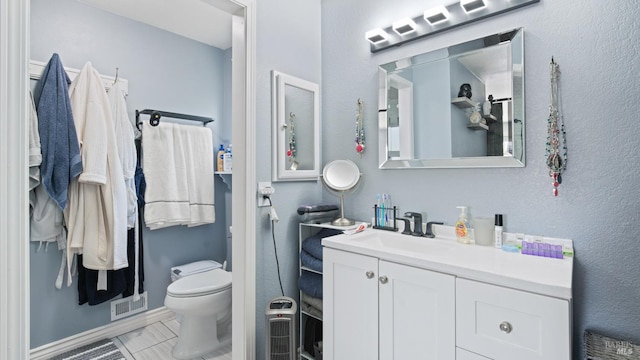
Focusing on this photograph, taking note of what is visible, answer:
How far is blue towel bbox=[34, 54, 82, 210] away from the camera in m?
1.81

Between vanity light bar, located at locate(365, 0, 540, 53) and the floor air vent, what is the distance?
2.55 m

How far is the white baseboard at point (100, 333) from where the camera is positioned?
6.59 ft

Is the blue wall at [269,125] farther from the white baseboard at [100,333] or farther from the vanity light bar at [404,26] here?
the white baseboard at [100,333]

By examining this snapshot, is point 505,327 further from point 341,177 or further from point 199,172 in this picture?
point 199,172

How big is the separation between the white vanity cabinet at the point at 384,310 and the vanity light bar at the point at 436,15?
1220mm

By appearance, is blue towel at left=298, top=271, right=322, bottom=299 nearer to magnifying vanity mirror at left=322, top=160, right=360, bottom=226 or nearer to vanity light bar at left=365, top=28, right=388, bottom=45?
magnifying vanity mirror at left=322, top=160, right=360, bottom=226

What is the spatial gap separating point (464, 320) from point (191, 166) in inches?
93.1

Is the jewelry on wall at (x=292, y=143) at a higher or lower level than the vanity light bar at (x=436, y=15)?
lower

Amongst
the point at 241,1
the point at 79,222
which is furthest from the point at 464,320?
the point at 79,222

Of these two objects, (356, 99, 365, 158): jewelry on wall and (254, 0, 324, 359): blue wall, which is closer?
(254, 0, 324, 359): blue wall

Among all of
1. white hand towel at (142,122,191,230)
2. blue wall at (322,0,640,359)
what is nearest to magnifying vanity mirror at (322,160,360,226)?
blue wall at (322,0,640,359)

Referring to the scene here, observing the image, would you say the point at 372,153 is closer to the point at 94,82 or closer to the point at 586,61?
the point at 586,61

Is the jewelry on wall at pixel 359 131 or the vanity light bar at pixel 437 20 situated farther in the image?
the jewelry on wall at pixel 359 131
